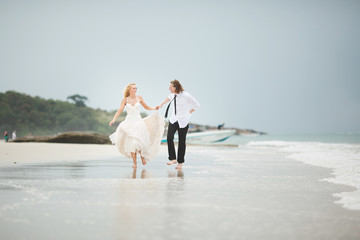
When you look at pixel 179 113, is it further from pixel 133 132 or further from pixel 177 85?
pixel 133 132

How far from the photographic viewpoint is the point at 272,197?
518 cm

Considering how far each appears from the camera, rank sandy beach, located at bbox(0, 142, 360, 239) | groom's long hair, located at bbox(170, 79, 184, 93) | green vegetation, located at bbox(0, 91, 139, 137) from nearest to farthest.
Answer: sandy beach, located at bbox(0, 142, 360, 239) → groom's long hair, located at bbox(170, 79, 184, 93) → green vegetation, located at bbox(0, 91, 139, 137)

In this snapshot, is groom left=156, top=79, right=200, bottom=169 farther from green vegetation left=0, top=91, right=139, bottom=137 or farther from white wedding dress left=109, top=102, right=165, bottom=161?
green vegetation left=0, top=91, right=139, bottom=137

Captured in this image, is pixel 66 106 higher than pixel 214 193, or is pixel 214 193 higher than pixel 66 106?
pixel 66 106

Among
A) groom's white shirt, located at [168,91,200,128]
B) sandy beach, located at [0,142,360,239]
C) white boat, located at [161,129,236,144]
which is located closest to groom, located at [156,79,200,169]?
groom's white shirt, located at [168,91,200,128]

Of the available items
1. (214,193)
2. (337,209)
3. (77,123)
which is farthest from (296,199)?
(77,123)

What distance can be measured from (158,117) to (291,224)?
7392mm

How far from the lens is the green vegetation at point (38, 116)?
3492 inches

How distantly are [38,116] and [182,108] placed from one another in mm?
89826

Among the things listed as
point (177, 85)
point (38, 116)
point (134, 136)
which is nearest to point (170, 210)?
point (134, 136)

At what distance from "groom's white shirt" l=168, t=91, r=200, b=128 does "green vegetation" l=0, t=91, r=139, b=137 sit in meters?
76.3

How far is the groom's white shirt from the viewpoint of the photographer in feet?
33.5

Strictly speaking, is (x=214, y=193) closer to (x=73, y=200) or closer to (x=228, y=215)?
(x=228, y=215)

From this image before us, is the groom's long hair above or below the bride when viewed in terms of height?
above
